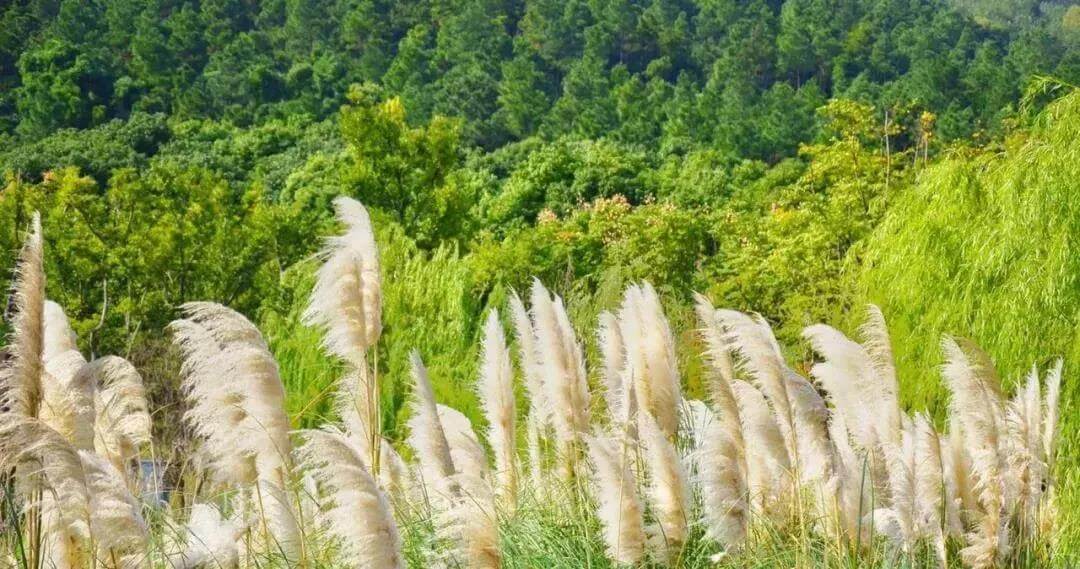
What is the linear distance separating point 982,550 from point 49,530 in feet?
8.26

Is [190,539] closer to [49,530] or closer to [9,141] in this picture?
[49,530]

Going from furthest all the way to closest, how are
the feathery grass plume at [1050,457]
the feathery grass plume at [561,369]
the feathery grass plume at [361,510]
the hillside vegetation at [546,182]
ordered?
the hillside vegetation at [546,182] → the feathery grass plume at [1050,457] → the feathery grass plume at [561,369] → the feathery grass plume at [361,510]

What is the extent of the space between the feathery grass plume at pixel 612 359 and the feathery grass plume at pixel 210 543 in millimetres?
1429

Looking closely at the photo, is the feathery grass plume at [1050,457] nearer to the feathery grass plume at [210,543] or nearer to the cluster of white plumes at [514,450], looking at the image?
the cluster of white plumes at [514,450]

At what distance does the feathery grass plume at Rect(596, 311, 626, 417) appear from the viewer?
455cm

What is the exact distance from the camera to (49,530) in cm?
297

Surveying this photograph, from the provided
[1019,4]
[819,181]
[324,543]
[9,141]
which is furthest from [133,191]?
[1019,4]

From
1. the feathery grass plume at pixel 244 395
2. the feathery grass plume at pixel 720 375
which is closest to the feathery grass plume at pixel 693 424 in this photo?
the feathery grass plume at pixel 720 375

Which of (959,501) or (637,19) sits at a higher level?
(637,19)

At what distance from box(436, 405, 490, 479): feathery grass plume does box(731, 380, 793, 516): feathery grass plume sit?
2.22 feet

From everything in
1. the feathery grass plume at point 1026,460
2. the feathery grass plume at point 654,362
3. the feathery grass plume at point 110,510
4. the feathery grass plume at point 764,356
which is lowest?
the feathery grass plume at point 110,510

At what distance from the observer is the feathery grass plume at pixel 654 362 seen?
3938 millimetres

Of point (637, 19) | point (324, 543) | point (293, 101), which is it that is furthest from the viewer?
point (637, 19)

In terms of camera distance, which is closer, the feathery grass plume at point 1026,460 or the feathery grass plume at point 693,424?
the feathery grass plume at point 1026,460
